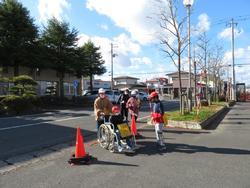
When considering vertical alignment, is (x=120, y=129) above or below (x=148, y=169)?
above

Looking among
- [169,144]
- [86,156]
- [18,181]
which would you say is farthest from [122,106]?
[18,181]

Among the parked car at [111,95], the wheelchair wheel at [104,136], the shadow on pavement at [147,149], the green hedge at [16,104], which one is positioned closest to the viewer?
the shadow on pavement at [147,149]

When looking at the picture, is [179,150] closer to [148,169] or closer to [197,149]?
[197,149]

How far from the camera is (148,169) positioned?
7723mm

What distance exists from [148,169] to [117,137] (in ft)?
6.50

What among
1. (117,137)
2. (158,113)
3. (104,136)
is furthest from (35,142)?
(158,113)

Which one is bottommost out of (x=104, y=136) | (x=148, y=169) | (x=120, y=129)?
(x=148, y=169)

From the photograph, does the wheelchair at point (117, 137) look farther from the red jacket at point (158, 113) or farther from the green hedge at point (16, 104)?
the green hedge at point (16, 104)

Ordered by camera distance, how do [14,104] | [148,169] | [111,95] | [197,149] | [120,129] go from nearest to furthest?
1. [148,169]
2. [120,129]
3. [197,149]
4. [14,104]
5. [111,95]

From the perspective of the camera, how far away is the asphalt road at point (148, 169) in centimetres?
670

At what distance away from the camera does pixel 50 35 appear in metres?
41.5

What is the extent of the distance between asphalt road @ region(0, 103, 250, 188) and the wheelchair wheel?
0.19 meters

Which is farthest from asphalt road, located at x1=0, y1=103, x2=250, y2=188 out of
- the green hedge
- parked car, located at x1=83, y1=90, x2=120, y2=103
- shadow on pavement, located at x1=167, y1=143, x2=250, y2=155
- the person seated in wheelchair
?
parked car, located at x1=83, y1=90, x2=120, y2=103

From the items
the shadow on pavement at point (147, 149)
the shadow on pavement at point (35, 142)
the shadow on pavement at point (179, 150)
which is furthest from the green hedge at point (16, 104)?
the shadow on pavement at point (179, 150)
